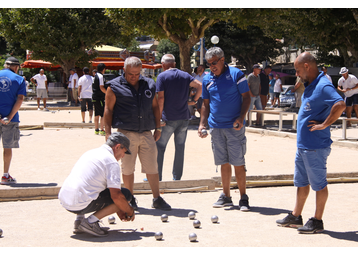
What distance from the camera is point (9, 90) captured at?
692 centimetres

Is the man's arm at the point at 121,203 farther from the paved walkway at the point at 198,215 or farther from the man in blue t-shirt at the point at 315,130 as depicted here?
the man in blue t-shirt at the point at 315,130

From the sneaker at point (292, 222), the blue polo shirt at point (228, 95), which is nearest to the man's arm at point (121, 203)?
the sneaker at point (292, 222)

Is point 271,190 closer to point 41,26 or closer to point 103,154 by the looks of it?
point 103,154

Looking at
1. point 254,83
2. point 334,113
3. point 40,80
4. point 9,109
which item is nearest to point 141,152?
point 334,113

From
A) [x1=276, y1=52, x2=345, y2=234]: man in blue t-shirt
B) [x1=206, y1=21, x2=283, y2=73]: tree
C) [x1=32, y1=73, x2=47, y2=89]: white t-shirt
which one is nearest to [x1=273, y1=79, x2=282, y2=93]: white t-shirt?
[x1=206, y1=21, x2=283, y2=73]: tree

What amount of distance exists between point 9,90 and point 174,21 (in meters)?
10.9

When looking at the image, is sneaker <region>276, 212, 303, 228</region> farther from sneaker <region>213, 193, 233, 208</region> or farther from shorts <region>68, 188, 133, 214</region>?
shorts <region>68, 188, 133, 214</region>

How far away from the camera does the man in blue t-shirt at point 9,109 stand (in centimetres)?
688

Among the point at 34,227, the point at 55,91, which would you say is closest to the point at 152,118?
the point at 34,227

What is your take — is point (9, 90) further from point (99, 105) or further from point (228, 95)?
point (99, 105)

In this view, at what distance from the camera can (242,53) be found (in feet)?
128

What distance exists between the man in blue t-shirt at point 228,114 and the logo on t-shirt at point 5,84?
3.37m
